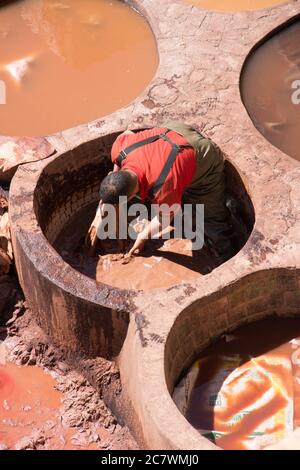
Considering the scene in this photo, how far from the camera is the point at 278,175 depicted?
289 inches

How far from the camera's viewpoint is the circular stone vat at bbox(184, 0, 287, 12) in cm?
960

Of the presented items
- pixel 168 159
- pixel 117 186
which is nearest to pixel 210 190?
pixel 168 159

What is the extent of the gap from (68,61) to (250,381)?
4165 millimetres

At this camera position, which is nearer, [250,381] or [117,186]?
[250,381]

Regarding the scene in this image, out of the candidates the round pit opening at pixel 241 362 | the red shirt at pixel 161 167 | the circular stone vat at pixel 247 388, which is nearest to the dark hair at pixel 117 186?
the red shirt at pixel 161 167

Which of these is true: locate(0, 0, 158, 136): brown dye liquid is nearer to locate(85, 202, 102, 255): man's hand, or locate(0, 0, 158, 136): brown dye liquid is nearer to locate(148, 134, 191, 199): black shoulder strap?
locate(85, 202, 102, 255): man's hand

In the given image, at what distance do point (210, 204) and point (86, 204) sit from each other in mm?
1147

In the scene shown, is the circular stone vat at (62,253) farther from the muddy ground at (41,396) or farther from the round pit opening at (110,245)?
the muddy ground at (41,396)

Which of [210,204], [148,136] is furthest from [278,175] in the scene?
[148,136]

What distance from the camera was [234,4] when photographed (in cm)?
966

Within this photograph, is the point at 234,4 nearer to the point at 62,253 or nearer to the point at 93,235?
the point at 93,235

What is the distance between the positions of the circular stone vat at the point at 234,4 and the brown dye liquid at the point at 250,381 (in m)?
4.05

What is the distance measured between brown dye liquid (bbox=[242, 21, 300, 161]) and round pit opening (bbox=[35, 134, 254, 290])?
881mm

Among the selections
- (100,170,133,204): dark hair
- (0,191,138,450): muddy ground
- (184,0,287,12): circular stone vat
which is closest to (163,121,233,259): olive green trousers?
(100,170,133,204): dark hair
